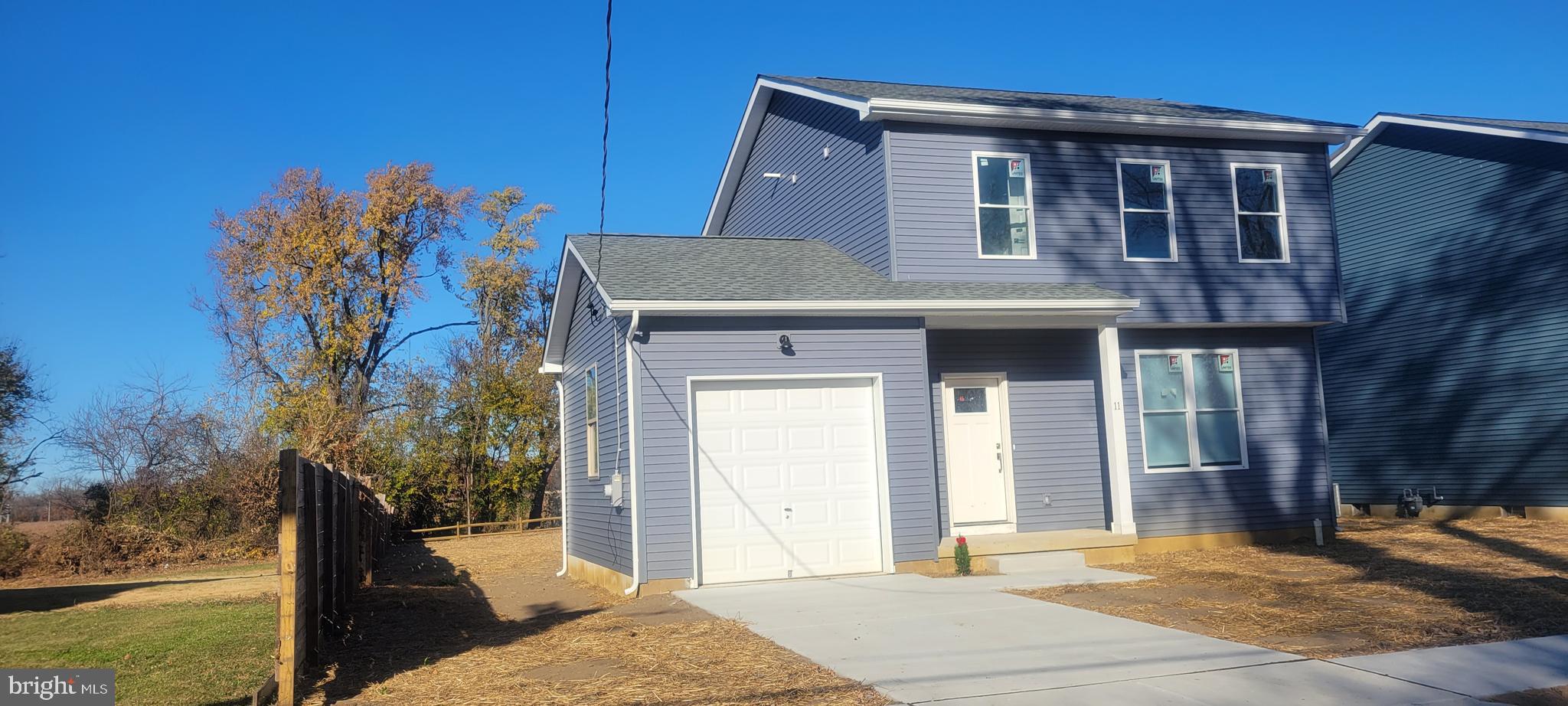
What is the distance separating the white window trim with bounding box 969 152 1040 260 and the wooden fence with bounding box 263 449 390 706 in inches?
310

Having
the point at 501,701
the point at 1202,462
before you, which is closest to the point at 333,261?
the point at 1202,462

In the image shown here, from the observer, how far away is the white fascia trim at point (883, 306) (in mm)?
10680

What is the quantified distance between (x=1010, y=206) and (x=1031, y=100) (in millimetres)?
2411

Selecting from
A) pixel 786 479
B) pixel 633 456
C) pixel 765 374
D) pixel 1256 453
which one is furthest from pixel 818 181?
pixel 1256 453

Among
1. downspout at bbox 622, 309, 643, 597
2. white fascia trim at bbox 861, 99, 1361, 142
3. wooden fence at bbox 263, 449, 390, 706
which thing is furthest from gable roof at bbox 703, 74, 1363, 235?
wooden fence at bbox 263, 449, 390, 706

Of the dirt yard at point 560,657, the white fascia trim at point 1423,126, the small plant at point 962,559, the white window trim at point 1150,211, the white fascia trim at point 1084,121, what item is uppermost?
the white fascia trim at point 1423,126

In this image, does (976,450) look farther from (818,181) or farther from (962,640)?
(962,640)

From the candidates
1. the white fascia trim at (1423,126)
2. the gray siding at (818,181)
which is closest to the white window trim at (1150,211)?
the white fascia trim at (1423,126)

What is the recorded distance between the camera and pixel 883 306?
1138cm

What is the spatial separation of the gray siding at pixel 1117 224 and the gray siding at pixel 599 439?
12.1 feet

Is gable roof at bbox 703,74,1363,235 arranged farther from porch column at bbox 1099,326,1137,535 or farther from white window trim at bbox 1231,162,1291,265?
porch column at bbox 1099,326,1137,535

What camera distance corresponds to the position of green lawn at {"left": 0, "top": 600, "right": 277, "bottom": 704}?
270 inches

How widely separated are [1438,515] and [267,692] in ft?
59.1

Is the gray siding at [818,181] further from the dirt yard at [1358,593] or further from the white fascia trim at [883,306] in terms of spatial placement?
the dirt yard at [1358,593]
